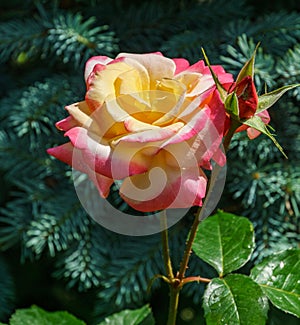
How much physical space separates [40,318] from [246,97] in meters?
0.34

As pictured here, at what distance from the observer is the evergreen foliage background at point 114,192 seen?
903mm

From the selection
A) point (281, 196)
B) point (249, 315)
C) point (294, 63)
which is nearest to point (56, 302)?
point (281, 196)

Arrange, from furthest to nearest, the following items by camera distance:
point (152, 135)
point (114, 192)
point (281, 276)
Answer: point (114, 192)
point (281, 276)
point (152, 135)

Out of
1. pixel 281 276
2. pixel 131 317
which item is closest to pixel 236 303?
pixel 281 276

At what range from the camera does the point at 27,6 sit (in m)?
1.10

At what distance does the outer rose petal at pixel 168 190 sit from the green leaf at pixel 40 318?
0.81ft

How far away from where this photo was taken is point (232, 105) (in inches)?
17.3

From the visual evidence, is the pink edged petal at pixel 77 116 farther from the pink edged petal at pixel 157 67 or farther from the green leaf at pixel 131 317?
the green leaf at pixel 131 317

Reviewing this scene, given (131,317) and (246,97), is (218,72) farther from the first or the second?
(131,317)

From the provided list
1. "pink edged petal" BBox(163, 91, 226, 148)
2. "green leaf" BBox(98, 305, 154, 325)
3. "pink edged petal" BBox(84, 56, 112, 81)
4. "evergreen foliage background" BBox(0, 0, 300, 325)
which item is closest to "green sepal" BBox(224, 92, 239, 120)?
"pink edged petal" BBox(163, 91, 226, 148)

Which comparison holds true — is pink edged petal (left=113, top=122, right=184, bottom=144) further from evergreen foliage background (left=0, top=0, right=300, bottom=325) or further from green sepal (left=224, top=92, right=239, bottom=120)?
evergreen foliage background (left=0, top=0, right=300, bottom=325)

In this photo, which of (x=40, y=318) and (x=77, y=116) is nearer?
(x=77, y=116)

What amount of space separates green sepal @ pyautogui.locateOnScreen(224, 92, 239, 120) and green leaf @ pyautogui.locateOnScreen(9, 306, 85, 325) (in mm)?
302

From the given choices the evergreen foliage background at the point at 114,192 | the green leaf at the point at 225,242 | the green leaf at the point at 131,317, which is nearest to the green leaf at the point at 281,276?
the green leaf at the point at 225,242
